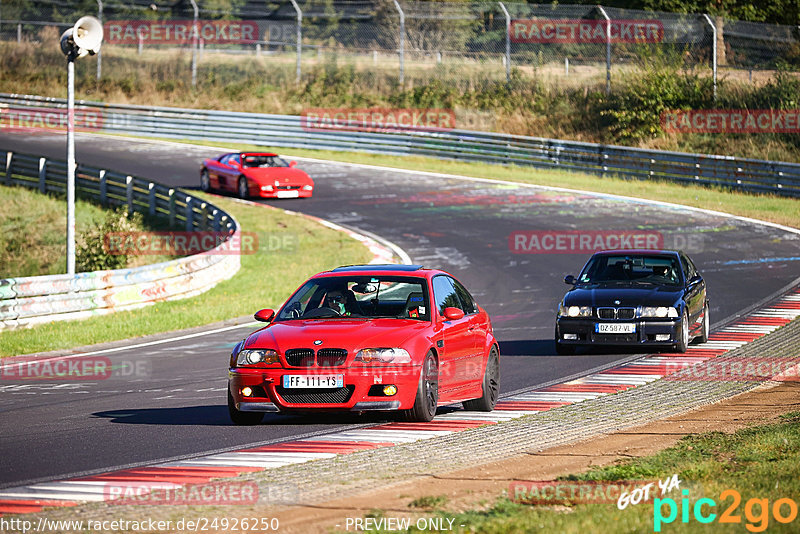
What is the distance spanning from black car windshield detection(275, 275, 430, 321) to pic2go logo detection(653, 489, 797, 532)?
14.5ft

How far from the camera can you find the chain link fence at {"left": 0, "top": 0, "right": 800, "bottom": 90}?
39.3 metres

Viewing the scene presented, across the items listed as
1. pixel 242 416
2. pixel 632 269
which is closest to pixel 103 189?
pixel 632 269

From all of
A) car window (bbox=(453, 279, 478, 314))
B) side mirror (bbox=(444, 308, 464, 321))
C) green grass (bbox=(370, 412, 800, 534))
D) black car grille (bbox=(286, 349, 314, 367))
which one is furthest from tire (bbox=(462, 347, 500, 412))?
green grass (bbox=(370, 412, 800, 534))

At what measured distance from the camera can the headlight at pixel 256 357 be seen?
1010 centimetres

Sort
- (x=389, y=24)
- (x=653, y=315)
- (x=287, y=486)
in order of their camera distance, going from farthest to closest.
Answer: (x=389, y=24), (x=653, y=315), (x=287, y=486)

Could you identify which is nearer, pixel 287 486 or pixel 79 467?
pixel 287 486

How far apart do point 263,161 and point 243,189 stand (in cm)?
115

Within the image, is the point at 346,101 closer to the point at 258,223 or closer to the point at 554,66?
the point at 554,66

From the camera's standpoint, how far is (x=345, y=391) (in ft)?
32.5

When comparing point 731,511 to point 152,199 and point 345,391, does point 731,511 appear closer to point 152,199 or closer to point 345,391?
point 345,391

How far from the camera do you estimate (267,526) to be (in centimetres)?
635

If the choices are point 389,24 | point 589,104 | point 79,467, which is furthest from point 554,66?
point 79,467

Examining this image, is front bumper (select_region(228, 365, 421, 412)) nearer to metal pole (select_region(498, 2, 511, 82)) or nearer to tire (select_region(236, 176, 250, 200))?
tire (select_region(236, 176, 250, 200))

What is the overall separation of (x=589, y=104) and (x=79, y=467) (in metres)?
37.7
